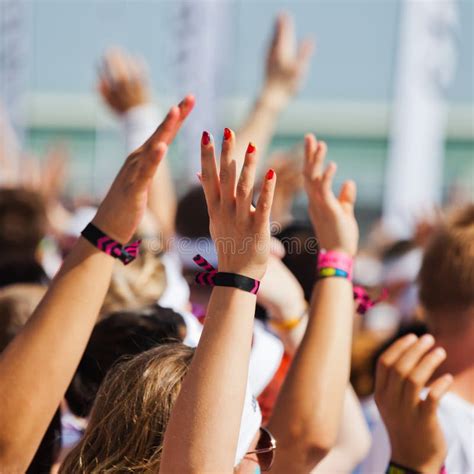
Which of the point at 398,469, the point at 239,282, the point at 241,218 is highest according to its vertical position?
the point at 241,218

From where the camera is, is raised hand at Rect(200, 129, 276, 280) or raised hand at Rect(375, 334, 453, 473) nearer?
raised hand at Rect(200, 129, 276, 280)

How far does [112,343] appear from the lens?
2.35 meters

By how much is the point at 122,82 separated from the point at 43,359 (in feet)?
9.77

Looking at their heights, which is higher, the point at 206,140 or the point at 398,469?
the point at 206,140

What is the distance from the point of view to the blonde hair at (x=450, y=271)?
2.59 metres

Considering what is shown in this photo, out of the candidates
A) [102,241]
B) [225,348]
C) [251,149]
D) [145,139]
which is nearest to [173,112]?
[102,241]

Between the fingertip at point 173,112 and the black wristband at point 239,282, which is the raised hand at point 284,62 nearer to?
the fingertip at point 173,112

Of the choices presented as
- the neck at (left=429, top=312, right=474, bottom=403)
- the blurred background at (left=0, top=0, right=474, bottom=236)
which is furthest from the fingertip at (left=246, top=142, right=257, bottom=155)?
the blurred background at (left=0, top=0, right=474, bottom=236)

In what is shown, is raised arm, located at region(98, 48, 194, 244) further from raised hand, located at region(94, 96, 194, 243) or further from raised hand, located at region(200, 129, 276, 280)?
raised hand, located at region(200, 129, 276, 280)

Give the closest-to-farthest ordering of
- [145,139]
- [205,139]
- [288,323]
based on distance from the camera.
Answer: [205,139] → [288,323] → [145,139]

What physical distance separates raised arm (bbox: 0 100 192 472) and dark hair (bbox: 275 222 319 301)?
1.41 meters

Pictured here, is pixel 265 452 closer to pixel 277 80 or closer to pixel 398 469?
pixel 398 469

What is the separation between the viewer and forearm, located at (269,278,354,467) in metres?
2.15

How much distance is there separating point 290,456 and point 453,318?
733 mm
